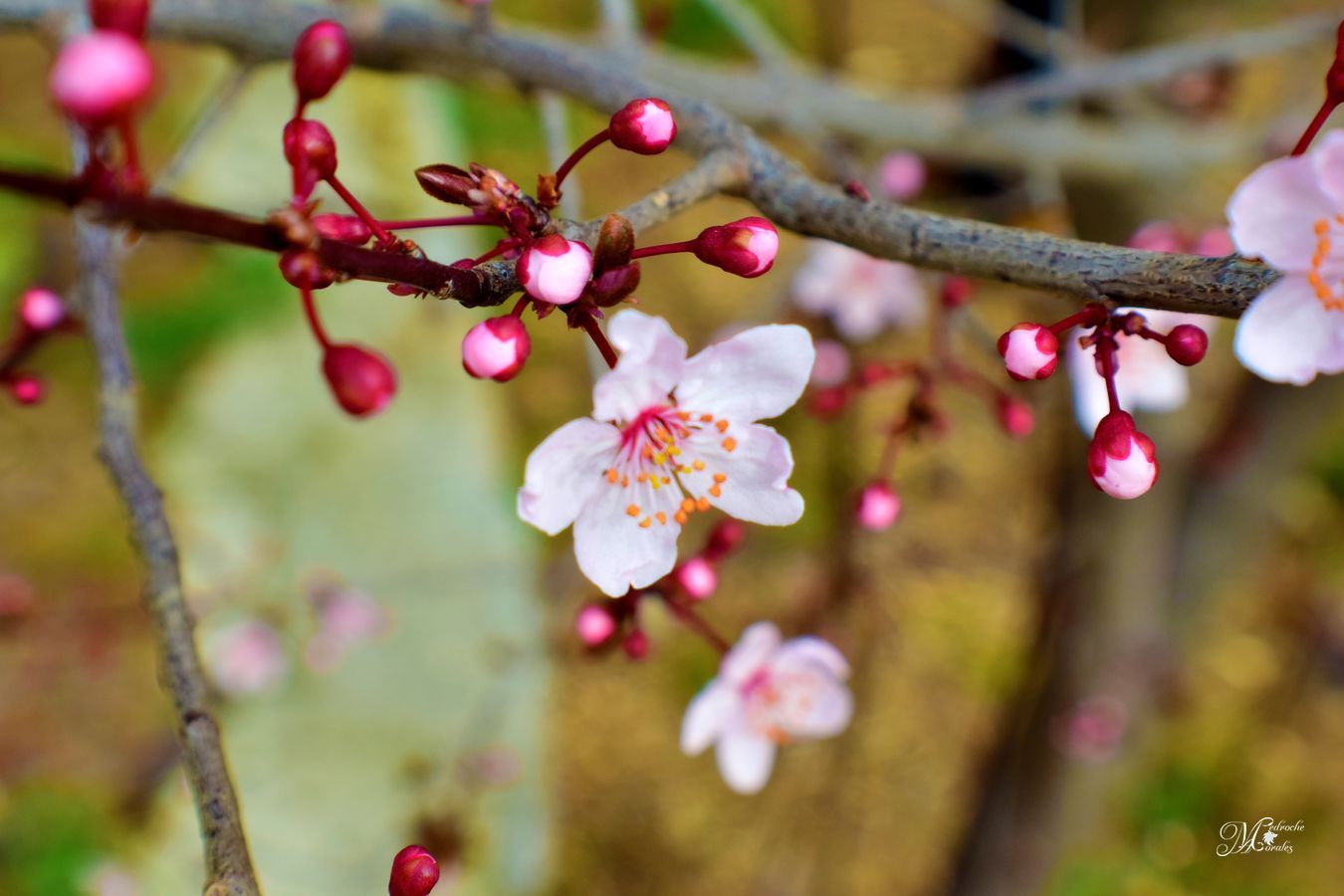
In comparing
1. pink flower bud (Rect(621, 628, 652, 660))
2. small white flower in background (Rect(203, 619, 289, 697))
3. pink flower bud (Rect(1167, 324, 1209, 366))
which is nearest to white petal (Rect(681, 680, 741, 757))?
pink flower bud (Rect(621, 628, 652, 660))

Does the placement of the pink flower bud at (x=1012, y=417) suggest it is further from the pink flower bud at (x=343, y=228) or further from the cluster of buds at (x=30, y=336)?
the cluster of buds at (x=30, y=336)

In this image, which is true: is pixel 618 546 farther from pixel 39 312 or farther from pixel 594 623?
pixel 39 312

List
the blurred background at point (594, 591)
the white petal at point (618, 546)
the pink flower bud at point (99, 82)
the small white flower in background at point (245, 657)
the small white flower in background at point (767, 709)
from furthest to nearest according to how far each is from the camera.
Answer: the small white flower in background at point (245, 657), the blurred background at point (594, 591), the small white flower in background at point (767, 709), the white petal at point (618, 546), the pink flower bud at point (99, 82)

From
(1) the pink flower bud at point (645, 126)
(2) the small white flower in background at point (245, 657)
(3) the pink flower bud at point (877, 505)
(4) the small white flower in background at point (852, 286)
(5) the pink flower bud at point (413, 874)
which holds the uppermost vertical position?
(4) the small white flower in background at point (852, 286)

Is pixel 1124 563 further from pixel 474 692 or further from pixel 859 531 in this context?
pixel 474 692

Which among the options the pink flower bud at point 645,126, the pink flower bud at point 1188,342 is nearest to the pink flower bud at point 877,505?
the pink flower bud at point 1188,342

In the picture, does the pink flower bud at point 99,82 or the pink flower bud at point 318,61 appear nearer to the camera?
the pink flower bud at point 99,82

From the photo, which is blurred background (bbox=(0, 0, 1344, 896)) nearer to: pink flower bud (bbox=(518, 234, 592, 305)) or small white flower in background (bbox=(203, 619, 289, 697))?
small white flower in background (bbox=(203, 619, 289, 697))
